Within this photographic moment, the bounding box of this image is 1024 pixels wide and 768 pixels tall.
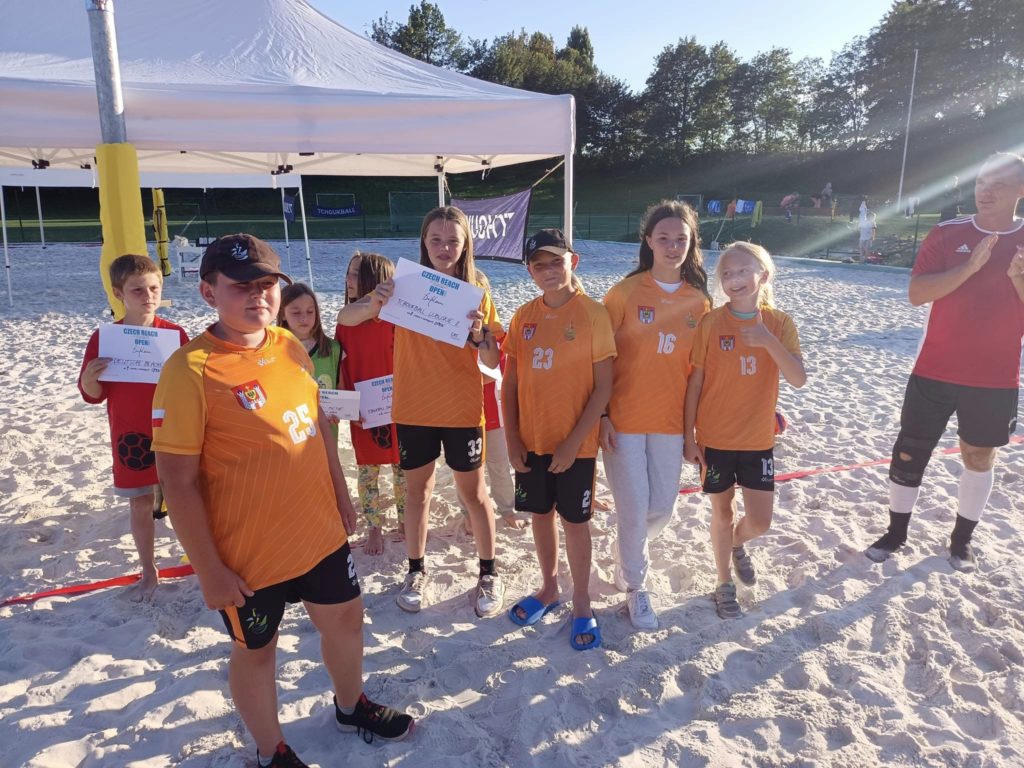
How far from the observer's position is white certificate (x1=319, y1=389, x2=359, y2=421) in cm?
359

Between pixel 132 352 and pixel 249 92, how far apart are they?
1.69 metres

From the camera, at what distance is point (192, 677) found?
108 inches

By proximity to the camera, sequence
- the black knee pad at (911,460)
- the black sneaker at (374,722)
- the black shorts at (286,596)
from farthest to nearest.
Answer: the black knee pad at (911,460) → the black sneaker at (374,722) → the black shorts at (286,596)

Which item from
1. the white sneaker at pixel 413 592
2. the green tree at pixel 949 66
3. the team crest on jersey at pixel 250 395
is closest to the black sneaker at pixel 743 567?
the white sneaker at pixel 413 592

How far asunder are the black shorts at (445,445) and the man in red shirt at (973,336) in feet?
7.67

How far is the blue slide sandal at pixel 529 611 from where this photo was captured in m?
3.13

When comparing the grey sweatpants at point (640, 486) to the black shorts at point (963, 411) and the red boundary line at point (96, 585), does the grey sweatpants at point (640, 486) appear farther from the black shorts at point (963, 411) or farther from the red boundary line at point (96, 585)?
the red boundary line at point (96, 585)

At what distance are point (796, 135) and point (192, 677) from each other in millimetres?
62861

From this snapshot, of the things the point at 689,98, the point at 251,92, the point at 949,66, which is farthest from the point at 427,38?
the point at 251,92

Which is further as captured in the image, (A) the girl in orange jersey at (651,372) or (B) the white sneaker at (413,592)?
(B) the white sneaker at (413,592)

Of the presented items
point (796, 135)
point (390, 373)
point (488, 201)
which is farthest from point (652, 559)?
point (796, 135)

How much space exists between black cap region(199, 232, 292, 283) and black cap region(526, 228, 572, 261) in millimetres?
1159

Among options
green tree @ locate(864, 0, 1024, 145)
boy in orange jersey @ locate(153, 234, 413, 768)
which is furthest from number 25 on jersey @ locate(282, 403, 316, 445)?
green tree @ locate(864, 0, 1024, 145)

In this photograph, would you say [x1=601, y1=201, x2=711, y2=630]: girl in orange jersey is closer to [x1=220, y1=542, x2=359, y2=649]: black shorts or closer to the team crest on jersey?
[x1=220, y1=542, x2=359, y2=649]: black shorts
